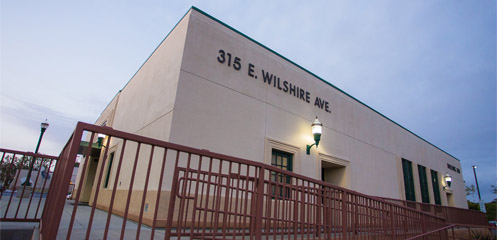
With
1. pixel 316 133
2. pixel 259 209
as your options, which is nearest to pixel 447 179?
pixel 316 133

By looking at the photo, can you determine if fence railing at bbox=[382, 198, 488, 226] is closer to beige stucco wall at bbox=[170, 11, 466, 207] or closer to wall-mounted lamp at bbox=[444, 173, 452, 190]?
beige stucco wall at bbox=[170, 11, 466, 207]

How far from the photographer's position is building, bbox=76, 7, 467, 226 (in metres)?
6.74

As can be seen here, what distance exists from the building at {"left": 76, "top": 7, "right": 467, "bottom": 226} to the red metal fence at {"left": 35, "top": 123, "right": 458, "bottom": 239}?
1.86 feet

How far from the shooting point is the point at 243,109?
24.9 ft

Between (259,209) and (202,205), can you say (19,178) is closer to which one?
(202,205)

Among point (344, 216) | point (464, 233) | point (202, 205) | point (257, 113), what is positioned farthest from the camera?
point (464, 233)

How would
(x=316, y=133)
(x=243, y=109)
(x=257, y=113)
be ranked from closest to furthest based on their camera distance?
(x=243, y=109), (x=257, y=113), (x=316, y=133)

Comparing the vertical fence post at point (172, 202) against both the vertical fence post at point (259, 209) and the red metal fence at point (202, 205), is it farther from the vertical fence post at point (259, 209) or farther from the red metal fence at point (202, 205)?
the vertical fence post at point (259, 209)

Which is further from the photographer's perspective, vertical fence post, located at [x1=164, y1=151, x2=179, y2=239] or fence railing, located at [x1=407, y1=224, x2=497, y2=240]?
fence railing, located at [x1=407, y1=224, x2=497, y2=240]

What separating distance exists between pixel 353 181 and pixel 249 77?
240 inches

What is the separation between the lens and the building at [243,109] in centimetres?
674

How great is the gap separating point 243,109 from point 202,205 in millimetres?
2896

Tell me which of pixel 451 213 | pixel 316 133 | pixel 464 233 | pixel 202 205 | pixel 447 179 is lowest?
pixel 464 233

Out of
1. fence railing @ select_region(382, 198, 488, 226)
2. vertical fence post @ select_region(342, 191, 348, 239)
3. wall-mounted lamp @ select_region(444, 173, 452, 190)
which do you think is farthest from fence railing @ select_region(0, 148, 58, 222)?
wall-mounted lamp @ select_region(444, 173, 452, 190)
